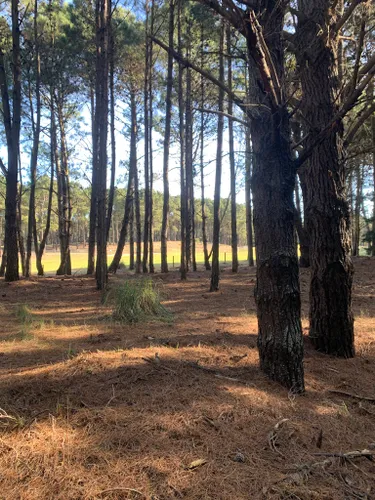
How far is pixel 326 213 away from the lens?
4.43 metres

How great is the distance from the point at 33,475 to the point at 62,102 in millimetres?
17730

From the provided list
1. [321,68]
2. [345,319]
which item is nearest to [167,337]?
[345,319]

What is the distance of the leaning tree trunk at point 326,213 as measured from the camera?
4383 millimetres

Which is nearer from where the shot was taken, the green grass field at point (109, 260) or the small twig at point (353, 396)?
the small twig at point (353, 396)

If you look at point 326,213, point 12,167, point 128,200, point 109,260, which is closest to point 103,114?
point 12,167

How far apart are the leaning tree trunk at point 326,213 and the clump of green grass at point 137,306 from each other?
8.71 ft

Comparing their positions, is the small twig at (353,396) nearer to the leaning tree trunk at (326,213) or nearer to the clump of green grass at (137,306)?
the leaning tree trunk at (326,213)

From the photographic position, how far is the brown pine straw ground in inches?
77.1

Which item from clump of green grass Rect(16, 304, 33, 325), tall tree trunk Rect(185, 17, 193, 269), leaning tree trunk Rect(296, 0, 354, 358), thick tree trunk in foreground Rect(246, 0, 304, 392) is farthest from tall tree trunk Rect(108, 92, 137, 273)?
thick tree trunk in foreground Rect(246, 0, 304, 392)

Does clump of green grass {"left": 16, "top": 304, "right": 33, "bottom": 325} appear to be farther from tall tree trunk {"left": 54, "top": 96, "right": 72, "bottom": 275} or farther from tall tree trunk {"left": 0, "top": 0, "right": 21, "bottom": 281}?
tall tree trunk {"left": 54, "top": 96, "right": 72, "bottom": 275}

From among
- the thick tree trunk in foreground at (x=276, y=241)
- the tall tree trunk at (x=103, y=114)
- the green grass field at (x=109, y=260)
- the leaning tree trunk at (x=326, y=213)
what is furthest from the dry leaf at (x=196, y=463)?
the green grass field at (x=109, y=260)

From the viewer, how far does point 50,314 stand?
699 centimetres

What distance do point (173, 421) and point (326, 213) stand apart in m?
3.13

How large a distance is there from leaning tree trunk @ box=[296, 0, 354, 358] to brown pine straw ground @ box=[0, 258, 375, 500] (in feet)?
1.26
